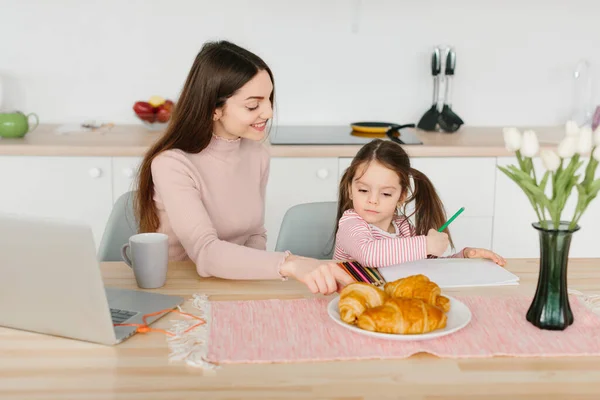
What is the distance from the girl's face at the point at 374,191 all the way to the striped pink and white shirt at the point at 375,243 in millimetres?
25

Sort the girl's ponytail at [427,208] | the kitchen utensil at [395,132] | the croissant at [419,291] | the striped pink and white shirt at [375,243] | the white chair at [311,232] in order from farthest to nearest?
the kitchen utensil at [395,132], the white chair at [311,232], the girl's ponytail at [427,208], the striped pink and white shirt at [375,243], the croissant at [419,291]

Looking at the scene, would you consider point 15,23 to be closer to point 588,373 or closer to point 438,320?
point 438,320

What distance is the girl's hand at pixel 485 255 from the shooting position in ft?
5.52

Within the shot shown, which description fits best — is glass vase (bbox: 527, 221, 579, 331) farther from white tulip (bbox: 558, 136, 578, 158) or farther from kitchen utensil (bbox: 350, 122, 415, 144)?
kitchen utensil (bbox: 350, 122, 415, 144)

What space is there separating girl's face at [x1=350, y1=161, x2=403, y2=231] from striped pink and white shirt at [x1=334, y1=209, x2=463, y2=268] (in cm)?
2

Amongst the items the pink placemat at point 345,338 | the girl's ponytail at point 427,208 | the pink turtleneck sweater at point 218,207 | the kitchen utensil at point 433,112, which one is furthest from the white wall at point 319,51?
the pink placemat at point 345,338

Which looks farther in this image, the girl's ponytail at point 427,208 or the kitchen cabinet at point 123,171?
the kitchen cabinet at point 123,171

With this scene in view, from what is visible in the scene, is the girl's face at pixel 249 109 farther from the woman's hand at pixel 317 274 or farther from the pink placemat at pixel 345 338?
the pink placemat at pixel 345 338

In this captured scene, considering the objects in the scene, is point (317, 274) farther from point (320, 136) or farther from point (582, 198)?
point (320, 136)

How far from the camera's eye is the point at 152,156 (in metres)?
1.83

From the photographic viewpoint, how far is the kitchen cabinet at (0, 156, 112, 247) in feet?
9.19

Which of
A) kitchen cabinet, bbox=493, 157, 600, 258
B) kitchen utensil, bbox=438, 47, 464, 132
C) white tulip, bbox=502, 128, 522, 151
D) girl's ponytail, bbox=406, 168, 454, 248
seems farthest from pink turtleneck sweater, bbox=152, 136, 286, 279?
kitchen utensil, bbox=438, 47, 464, 132

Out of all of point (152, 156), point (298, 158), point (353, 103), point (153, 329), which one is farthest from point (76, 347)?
point (353, 103)

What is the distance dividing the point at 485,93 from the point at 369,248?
1.85m
